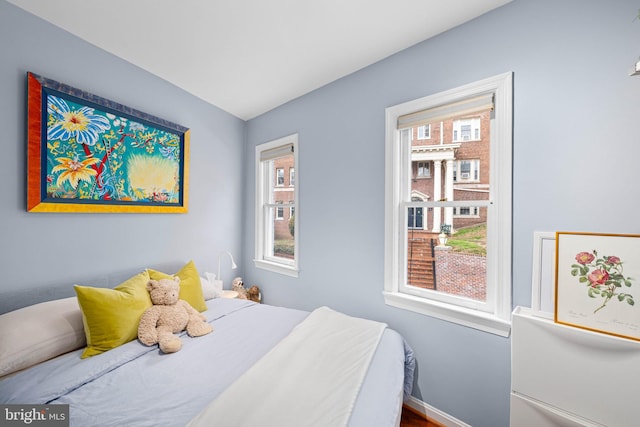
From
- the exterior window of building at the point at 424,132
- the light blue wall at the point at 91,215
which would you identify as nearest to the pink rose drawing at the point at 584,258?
the exterior window of building at the point at 424,132

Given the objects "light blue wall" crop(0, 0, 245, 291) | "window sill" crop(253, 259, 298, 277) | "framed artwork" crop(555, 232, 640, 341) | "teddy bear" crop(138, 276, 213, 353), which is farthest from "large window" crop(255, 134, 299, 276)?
"framed artwork" crop(555, 232, 640, 341)

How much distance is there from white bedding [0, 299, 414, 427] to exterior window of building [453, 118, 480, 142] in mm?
1434

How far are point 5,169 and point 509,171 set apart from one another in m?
2.99

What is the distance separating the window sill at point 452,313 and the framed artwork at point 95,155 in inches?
86.2

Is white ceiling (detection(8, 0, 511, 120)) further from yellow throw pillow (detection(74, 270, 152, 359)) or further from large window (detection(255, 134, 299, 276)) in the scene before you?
yellow throw pillow (detection(74, 270, 152, 359))

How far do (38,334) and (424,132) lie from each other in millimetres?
2694

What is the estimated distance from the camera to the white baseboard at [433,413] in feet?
5.25

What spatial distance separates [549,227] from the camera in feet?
4.21

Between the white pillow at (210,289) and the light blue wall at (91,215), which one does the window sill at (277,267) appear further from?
the white pillow at (210,289)

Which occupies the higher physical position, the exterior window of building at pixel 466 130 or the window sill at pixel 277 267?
the exterior window of building at pixel 466 130

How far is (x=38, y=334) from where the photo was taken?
1311mm

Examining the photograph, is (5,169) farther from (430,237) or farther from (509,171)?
(509,171)

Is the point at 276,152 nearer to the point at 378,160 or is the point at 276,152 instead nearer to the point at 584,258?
the point at 378,160

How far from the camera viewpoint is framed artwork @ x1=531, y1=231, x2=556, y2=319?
1201 mm
